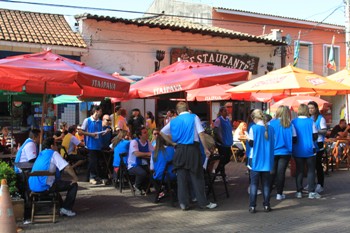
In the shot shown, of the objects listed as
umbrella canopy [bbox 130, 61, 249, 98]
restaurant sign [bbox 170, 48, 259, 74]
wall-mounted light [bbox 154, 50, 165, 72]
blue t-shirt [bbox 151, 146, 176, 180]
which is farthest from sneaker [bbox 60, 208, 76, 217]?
restaurant sign [bbox 170, 48, 259, 74]

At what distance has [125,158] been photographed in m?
8.62

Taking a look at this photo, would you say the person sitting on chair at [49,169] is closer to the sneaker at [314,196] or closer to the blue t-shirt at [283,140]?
the blue t-shirt at [283,140]

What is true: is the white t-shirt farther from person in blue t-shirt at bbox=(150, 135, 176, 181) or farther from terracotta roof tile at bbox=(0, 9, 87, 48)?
terracotta roof tile at bbox=(0, 9, 87, 48)

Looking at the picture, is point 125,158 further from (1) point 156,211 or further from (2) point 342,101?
(2) point 342,101

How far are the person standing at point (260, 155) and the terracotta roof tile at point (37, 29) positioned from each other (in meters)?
10.2

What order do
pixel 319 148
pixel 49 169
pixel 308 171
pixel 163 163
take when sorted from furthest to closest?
1. pixel 319 148
2. pixel 308 171
3. pixel 163 163
4. pixel 49 169

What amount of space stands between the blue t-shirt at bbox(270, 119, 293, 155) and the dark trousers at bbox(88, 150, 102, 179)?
409 centimetres

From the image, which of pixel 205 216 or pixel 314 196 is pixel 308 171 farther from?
pixel 205 216

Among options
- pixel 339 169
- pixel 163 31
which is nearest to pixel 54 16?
pixel 163 31

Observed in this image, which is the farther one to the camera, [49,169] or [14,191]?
[14,191]

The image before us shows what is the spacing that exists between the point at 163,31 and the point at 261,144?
11730 millimetres

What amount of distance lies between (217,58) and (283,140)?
465 inches

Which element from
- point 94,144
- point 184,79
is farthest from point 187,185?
point 94,144

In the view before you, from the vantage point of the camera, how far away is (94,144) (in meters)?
9.75
